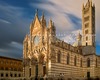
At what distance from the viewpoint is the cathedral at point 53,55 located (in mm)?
47312

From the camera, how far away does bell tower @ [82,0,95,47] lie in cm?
6469

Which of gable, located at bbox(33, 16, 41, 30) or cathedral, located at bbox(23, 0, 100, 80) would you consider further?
gable, located at bbox(33, 16, 41, 30)

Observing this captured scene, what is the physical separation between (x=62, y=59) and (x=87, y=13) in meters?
24.5

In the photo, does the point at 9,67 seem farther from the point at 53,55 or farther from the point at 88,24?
the point at 88,24

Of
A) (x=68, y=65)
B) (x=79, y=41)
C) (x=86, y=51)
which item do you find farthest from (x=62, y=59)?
(x=79, y=41)

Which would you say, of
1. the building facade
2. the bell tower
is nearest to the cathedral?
the bell tower

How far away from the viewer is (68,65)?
54.0 meters

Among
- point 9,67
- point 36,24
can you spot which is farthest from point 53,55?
point 9,67

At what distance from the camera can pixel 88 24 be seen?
66.0 m

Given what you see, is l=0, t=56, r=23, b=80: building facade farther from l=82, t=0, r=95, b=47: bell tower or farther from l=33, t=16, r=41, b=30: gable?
l=82, t=0, r=95, b=47: bell tower

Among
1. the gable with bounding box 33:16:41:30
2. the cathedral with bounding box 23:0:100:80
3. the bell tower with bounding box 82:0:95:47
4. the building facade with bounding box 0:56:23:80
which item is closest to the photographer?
the cathedral with bounding box 23:0:100:80

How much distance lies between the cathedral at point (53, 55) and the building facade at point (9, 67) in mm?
10668

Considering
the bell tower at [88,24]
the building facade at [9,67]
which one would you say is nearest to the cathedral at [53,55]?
the bell tower at [88,24]

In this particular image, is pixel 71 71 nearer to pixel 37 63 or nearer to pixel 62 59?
pixel 62 59
